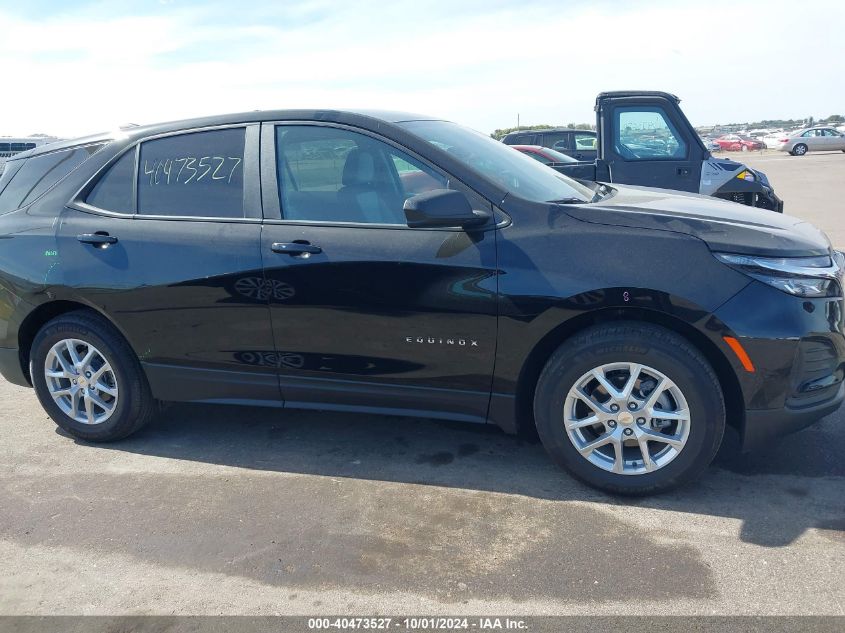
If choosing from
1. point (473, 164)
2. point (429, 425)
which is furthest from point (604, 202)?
point (429, 425)

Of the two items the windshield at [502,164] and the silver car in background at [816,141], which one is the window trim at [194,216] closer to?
the windshield at [502,164]

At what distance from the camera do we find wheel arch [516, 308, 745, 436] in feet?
Answer: 10.9

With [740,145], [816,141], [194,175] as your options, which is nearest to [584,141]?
[194,175]

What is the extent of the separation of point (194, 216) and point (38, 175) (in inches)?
49.1

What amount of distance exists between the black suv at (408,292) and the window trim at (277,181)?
0.01m

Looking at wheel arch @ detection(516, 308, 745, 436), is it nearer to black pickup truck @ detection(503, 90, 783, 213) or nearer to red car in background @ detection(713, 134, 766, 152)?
black pickup truck @ detection(503, 90, 783, 213)

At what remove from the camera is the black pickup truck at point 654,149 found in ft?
27.2

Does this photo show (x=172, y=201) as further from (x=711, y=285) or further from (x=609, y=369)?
(x=711, y=285)

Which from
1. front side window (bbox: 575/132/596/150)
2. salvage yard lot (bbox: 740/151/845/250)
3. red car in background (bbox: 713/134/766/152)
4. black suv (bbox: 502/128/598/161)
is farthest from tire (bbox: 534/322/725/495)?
red car in background (bbox: 713/134/766/152)

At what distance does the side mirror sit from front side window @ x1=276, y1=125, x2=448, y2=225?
0.26m

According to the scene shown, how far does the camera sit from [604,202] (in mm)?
3773

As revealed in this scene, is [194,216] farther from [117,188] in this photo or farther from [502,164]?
[502,164]

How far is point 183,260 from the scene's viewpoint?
3943 millimetres

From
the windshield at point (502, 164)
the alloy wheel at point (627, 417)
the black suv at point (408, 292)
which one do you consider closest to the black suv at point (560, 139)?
the windshield at point (502, 164)
